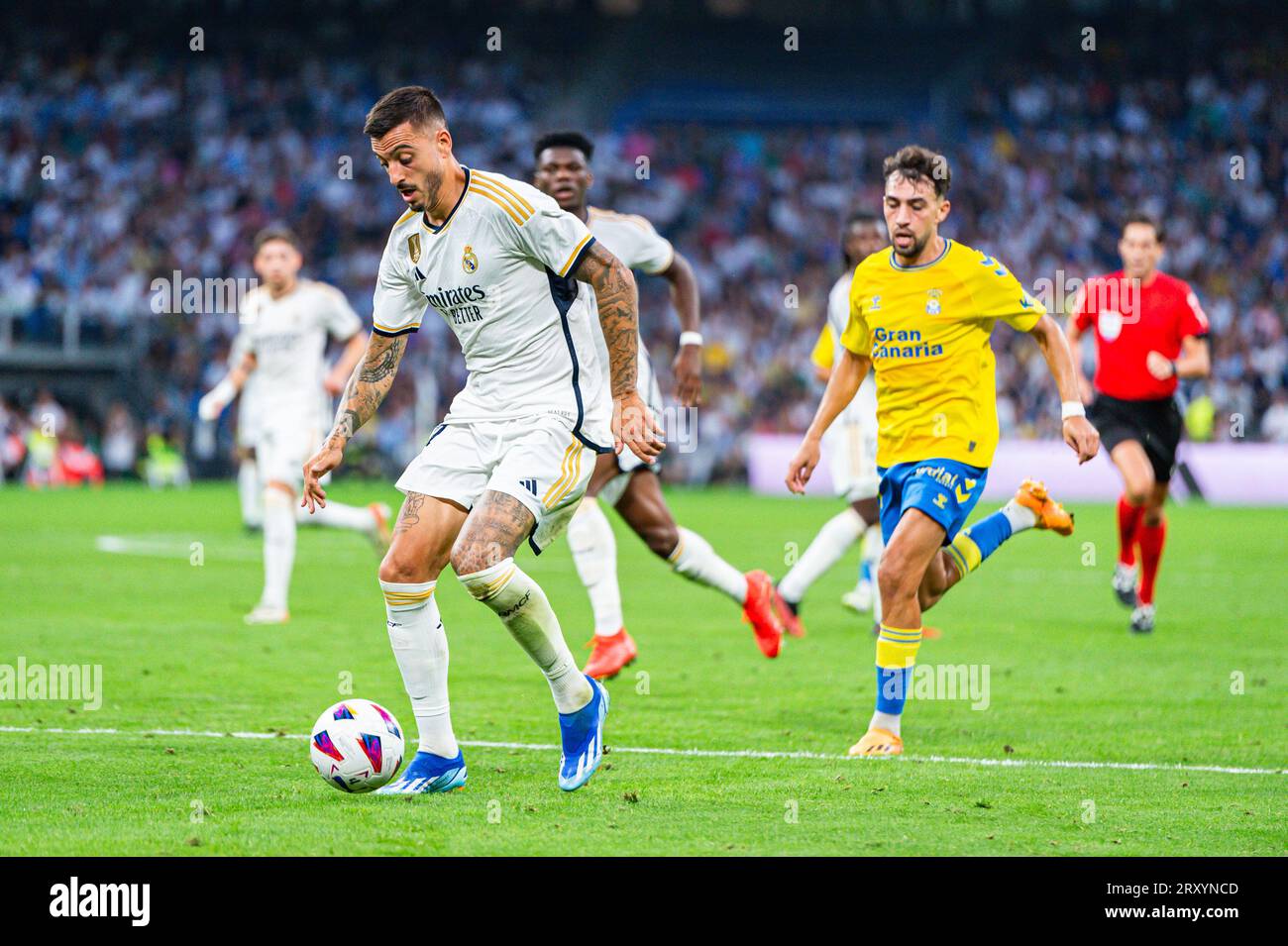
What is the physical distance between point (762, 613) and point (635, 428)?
401 cm

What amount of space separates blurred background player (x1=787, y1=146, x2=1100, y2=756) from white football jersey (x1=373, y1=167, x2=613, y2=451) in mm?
1404

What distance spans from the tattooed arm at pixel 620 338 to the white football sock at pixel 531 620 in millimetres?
580

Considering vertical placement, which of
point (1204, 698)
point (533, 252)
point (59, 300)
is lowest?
point (1204, 698)

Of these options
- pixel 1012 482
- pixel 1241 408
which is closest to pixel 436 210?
pixel 1012 482

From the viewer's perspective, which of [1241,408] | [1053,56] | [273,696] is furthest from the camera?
[1053,56]

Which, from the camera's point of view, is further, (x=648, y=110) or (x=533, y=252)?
(x=648, y=110)

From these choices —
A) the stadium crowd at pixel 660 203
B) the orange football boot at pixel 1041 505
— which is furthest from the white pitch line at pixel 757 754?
the stadium crowd at pixel 660 203

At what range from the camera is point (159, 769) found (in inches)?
255

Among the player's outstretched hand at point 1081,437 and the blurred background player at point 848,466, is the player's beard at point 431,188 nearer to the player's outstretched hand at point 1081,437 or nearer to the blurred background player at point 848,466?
the player's outstretched hand at point 1081,437

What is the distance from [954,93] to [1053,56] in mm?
2325

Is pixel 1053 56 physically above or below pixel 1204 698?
above

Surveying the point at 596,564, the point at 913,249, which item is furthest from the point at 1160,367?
the point at 913,249

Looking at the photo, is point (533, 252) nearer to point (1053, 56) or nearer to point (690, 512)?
point (690, 512)

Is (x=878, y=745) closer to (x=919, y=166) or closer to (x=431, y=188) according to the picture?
(x=919, y=166)
